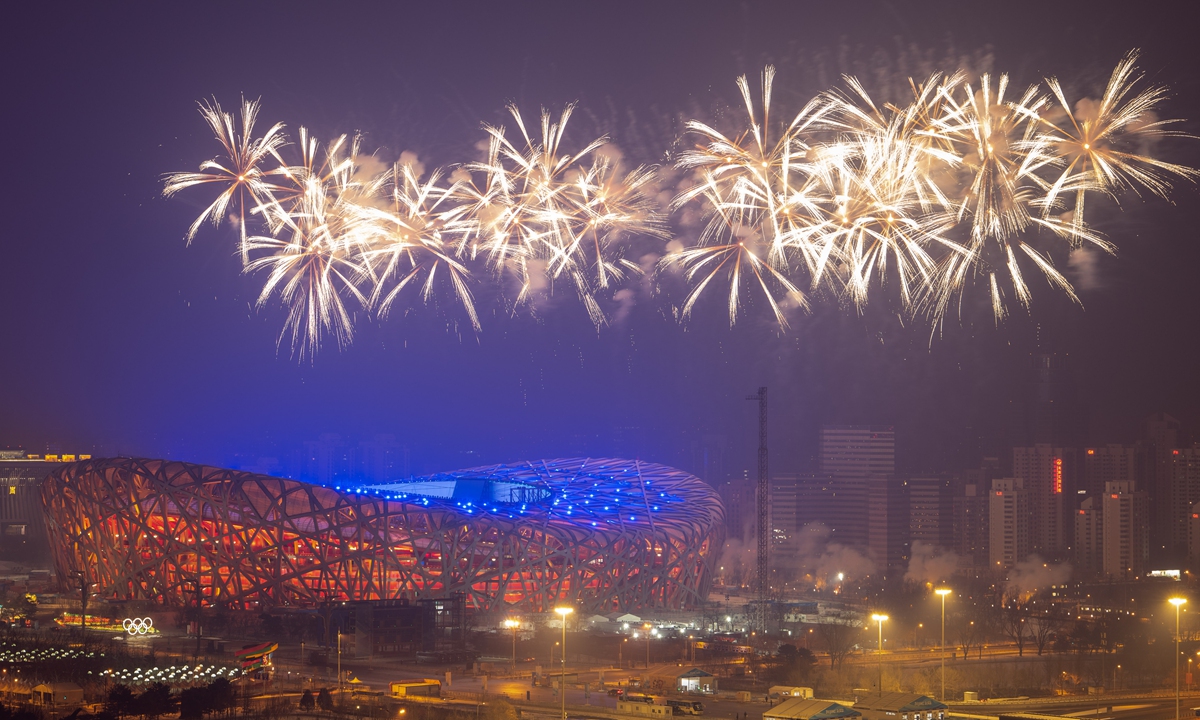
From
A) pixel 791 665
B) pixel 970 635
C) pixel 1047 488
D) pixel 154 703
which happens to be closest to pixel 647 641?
pixel 791 665

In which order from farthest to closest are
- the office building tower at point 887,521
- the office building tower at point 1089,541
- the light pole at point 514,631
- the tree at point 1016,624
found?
the office building tower at point 887,521
the office building tower at point 1089,541
the tree at point 1016,624
the light pole at point 514,631

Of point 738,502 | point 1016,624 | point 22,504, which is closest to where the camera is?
point 1016,624

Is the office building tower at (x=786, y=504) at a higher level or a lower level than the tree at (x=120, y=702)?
higher

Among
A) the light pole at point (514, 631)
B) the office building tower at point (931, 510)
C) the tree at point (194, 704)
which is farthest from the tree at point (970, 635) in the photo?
the office building tower at point (931, 510)

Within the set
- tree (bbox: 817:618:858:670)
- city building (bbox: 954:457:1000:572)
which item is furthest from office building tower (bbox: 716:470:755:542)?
Answer: tree (bbox: 817:618:858:670)

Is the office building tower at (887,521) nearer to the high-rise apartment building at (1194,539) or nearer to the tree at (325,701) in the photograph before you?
the high-rise apartment building at (1194,539)

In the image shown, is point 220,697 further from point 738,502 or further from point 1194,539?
point 738,502
